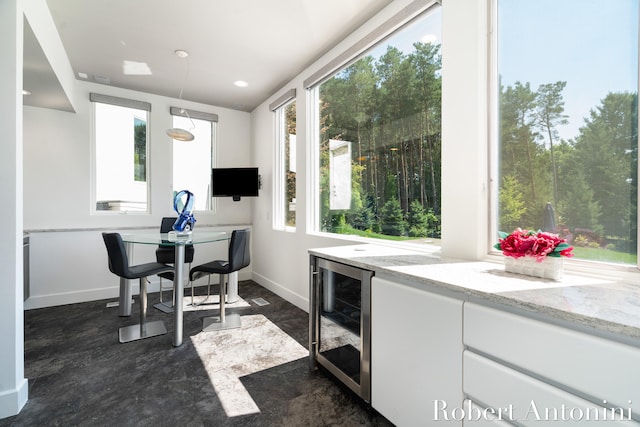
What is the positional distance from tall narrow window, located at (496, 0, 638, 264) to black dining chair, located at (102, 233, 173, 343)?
9.35 feet

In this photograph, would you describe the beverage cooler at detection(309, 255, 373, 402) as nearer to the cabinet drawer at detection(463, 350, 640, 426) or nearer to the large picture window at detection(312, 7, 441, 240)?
the cabinet drawer at detection(463, 350, 640, 426)

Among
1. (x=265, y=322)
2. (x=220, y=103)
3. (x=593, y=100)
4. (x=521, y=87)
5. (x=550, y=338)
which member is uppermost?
(x=220, y=103)

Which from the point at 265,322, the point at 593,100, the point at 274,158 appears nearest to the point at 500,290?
the point at 593,100

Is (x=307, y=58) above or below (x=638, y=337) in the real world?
above

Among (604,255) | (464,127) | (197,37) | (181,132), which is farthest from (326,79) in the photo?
(604,255)

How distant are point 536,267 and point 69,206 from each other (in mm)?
4784

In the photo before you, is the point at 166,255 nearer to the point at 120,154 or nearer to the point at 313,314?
the point at 120,154

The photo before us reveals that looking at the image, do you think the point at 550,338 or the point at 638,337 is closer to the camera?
the point at 638,337

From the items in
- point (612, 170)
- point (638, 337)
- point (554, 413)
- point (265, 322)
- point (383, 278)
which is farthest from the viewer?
point (265, 322)

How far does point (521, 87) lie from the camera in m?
1.65

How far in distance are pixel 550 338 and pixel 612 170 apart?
941mm

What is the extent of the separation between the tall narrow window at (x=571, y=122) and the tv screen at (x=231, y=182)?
139 inches

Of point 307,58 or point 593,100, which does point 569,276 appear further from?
point 307,58

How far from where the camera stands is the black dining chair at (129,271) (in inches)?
100
